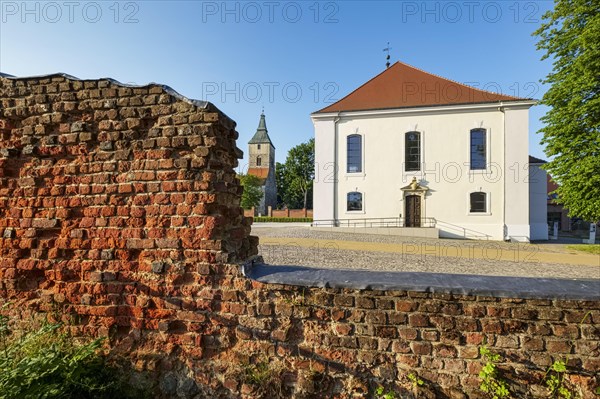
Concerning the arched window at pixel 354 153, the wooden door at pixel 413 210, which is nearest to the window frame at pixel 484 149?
the wooden door at pixel 413 210

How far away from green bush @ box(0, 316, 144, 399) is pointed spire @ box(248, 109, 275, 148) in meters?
55.4

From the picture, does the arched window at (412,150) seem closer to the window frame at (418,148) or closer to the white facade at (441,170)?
the window frame at (418,148)

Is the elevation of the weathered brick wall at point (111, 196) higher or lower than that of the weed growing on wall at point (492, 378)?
higher

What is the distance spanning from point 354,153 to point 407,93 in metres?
5.92

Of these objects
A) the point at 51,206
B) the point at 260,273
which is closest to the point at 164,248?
the point at 260,273

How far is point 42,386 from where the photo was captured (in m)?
1.78

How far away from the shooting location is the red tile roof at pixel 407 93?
18.9m

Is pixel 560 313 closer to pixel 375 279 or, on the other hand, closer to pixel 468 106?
pixel 375 279

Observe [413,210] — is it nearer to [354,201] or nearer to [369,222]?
[369,222]

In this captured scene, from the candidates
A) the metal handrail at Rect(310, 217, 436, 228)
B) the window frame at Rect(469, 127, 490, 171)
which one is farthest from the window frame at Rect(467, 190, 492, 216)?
the metal handrail at Rect(310, 217, 436, 228)

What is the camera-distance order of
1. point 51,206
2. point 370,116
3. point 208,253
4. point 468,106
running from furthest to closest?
point 370,116 < point 468,106 < point 51,206 < point 208,253

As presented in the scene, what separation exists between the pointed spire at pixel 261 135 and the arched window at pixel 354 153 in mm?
38249

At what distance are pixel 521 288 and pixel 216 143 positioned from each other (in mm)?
2339

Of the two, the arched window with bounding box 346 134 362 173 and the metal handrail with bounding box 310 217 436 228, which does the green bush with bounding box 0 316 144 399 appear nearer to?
the metal handrail with bounding box 310 217 436 228
